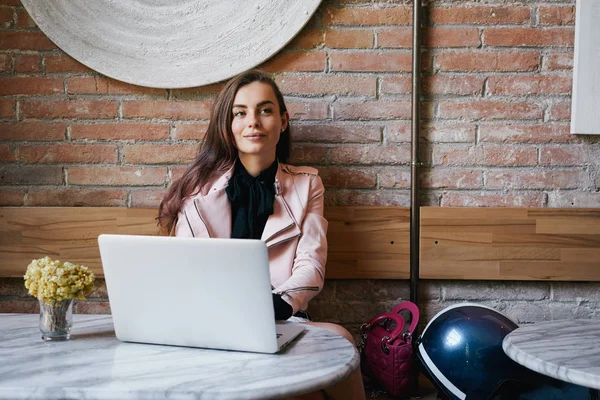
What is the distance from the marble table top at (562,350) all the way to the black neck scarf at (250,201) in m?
0.89

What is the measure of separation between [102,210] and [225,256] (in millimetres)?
1242

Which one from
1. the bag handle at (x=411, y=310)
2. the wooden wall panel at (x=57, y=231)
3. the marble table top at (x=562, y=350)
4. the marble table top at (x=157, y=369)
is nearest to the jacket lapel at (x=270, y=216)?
the wooden wall panel at (x=57, y=231)

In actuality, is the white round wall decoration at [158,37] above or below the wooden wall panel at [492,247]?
above

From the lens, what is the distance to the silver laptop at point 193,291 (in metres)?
1.09

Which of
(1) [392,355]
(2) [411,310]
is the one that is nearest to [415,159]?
(2) [411,310]

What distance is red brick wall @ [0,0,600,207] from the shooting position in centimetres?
215

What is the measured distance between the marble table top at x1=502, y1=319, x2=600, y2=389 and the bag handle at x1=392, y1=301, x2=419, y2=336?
21.0 inches

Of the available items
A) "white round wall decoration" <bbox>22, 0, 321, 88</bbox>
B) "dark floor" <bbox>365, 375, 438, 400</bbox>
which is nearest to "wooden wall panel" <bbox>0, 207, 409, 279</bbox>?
"dark floor" <bbox>365, 375, 438, 400</bbox>

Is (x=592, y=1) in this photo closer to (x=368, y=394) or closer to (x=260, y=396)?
(x=368, y=394)

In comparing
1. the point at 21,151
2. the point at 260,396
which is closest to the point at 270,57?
the point at 21,151

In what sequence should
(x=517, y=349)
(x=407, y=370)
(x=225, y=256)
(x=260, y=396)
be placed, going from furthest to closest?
(x=407, y=370) < (x=517, y=349) < (x=225, y=256) < (x=260, y=396)

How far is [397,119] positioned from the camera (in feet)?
7.14

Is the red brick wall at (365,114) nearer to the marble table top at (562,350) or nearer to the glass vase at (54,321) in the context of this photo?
the marble table top at (562,350)

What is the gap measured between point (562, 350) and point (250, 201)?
1.07 meters
